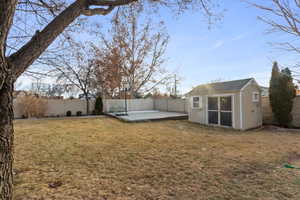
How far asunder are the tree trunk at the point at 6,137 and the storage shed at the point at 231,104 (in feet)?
26.0

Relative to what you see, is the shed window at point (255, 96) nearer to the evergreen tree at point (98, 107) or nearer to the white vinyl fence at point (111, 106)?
the white vinyl fence at point (111, 106)

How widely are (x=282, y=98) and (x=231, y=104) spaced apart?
8.25ft

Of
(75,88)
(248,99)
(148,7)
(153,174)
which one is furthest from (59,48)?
(75,88)

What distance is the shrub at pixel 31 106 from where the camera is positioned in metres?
11.5

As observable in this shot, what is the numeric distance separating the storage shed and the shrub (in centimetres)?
1129

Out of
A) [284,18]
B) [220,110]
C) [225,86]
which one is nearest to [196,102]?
[220,110]

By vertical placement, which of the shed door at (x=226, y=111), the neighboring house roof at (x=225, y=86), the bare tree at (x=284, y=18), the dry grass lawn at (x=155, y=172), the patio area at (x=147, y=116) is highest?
the bare tree at (x=284, y=18)

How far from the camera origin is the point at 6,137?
4.60 feet

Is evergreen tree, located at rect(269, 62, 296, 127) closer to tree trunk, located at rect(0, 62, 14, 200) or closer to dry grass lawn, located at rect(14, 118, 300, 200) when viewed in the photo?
dry grass lawn, located at rect(14, 118, 300, 200)

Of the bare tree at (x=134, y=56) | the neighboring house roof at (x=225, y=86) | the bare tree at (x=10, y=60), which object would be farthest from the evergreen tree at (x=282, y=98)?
the bare tree at (x=134, y=56)

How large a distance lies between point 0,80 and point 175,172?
2.67 meters

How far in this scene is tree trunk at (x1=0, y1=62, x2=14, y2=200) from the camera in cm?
137

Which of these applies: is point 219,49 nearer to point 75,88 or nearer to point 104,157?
point 104,157

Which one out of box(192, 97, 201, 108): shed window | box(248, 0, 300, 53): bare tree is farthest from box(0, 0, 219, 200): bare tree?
box(192, 97, 201, 108): shed window
